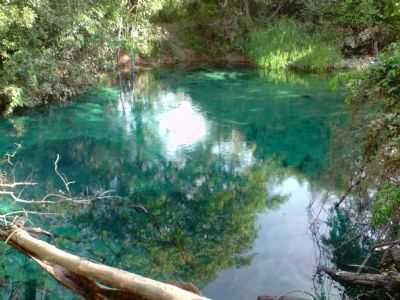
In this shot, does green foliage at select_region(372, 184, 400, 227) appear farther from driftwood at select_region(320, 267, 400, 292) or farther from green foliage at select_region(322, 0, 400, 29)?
green foliage at select_region(322, 0, 400, 29)

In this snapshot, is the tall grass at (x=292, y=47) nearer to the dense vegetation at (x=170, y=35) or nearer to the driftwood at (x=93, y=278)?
the dense vegetation at (x=170, y=35)

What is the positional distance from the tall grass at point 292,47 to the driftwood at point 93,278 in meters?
18.7

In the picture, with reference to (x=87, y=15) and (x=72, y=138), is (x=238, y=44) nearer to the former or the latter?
(x=87, y=15)

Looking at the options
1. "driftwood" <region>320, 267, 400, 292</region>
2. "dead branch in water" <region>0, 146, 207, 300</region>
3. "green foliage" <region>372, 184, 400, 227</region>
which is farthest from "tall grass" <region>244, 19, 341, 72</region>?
"dead branch in water" <region>0, 146, 207, 300</region>

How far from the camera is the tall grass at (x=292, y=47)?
20986 mm

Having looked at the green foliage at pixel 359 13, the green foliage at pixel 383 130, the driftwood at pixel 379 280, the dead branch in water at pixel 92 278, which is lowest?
the driftwood at pixel 379 280

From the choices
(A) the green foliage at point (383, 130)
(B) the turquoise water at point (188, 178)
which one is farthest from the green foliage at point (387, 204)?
(B) the turquoise water at point (188, 178)

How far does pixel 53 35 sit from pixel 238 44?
38.0 feet

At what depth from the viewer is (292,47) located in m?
21.7

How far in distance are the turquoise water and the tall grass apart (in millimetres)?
3444

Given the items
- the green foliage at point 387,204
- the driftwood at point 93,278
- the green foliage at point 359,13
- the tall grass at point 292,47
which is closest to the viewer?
the driftwood at point 93,278

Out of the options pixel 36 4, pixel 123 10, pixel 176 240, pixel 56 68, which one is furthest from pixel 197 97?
pixel 176 240

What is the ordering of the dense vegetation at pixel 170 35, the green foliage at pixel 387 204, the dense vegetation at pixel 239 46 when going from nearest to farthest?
the green foliage at pixel 387 204, the dense vegetation at pixel 239 46, the dense vegetation at pixel 170 35

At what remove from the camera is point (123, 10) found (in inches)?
669
